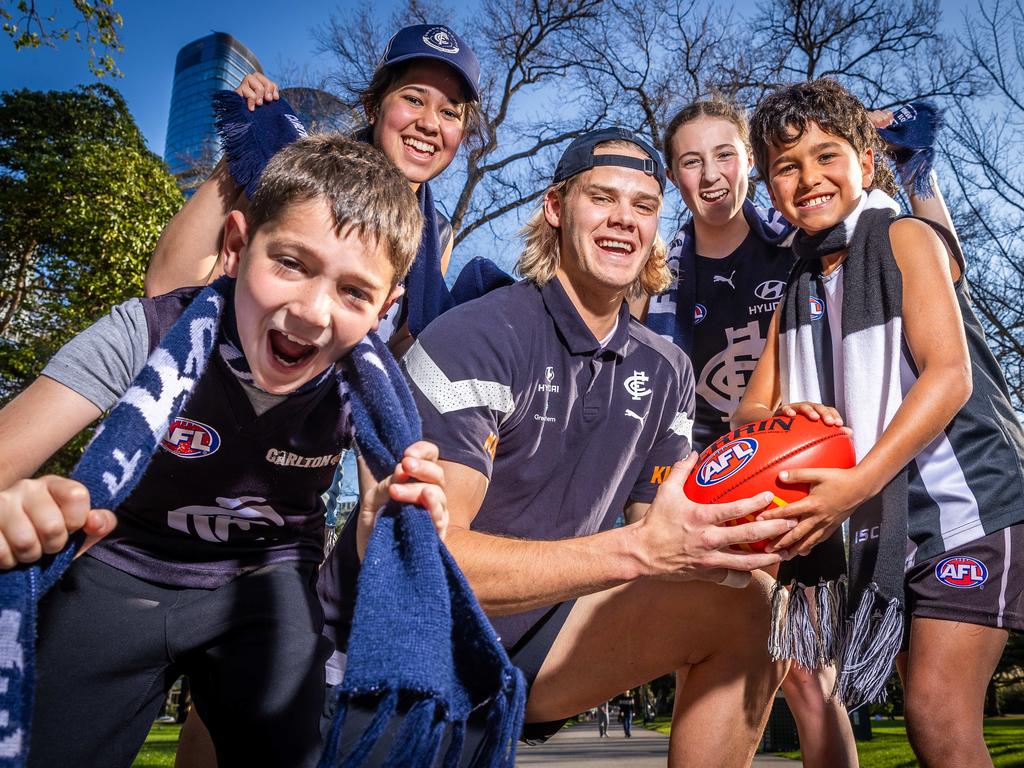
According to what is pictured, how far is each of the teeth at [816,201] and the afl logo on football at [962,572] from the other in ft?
4.46

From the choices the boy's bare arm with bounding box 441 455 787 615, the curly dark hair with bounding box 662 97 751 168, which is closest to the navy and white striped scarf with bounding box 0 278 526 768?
the boy's bare arm with bounding box 441 455 787 615

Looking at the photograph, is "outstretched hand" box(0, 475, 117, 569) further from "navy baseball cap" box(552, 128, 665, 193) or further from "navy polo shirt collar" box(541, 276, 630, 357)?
"navy baseball cap" box(552, 128, 665, 193)

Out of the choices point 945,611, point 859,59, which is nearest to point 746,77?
point 859,59

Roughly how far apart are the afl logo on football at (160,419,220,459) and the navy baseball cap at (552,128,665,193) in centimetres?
173

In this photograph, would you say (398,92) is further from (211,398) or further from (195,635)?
(195,635)

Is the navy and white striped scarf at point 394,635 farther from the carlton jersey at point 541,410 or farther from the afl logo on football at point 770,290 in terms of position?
the afl logo on football at point 770,290

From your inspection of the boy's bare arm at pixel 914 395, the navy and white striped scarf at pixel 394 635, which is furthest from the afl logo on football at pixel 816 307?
the navy and white striped scarf at pixel 394 635

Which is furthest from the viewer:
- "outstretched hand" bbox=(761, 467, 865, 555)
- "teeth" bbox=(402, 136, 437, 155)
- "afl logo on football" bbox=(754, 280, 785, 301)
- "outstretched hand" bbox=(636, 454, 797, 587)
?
"afl logo on football" bbox=(754, 280, 785, 301)

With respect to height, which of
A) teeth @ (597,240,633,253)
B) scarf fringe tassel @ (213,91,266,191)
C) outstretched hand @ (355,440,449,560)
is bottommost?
outstretched hand @ (355,440,449,560)

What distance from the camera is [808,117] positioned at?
118 inches

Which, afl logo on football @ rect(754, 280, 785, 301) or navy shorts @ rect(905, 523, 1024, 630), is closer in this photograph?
navy shorts @ rect(905, 523, 1024, 630)

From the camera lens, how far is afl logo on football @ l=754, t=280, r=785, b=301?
3.99 m

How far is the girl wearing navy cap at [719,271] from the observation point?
4059mm

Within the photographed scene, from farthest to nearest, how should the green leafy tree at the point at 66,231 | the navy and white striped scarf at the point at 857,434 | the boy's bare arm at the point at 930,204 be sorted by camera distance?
the green leafy tree at the point at 66,231
the boy's bare arm at the point at 930,204
the navy and white striped scarf at the point at 857,434
